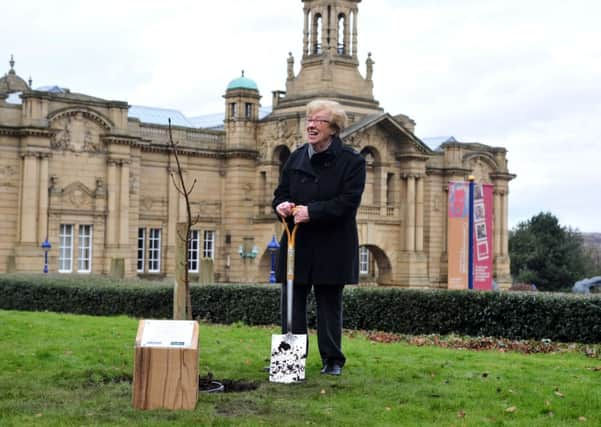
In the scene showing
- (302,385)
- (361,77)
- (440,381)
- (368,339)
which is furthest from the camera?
(361,77)

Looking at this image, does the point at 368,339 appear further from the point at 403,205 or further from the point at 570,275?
the point at 570,275

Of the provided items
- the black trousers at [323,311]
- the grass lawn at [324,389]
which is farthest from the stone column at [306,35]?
the black trousers at [323,311]

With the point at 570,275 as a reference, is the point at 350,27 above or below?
above

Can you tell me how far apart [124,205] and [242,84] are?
9.65 meters

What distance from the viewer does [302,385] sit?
9.57 m

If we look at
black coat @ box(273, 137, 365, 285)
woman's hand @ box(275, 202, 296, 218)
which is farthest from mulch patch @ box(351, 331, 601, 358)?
woman's hand @ box(275, 202, 296, 218)

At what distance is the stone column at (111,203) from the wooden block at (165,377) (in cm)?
3568

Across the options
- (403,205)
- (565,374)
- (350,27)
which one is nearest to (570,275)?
(403,205)

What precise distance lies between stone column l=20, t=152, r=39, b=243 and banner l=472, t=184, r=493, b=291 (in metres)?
20.2

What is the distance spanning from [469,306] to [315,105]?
349 inches

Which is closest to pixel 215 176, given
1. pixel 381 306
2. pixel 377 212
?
pixel 377 212

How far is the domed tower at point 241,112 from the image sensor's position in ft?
161

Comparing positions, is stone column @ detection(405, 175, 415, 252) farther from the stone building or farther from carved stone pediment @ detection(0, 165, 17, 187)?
carved stone pediment @ detection(0, 165, 17, 187)

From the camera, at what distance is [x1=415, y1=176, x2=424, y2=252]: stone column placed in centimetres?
5066
